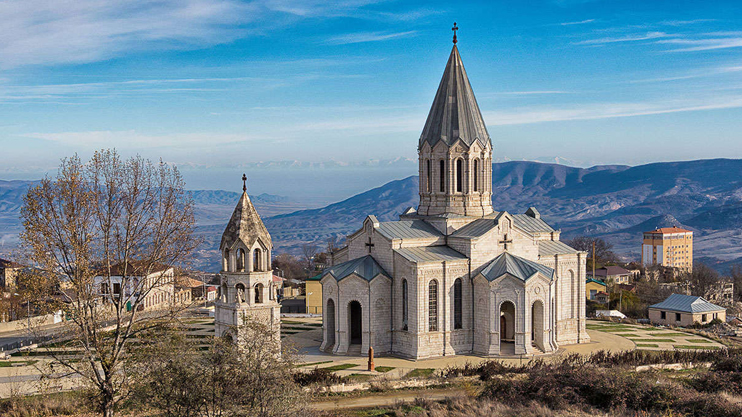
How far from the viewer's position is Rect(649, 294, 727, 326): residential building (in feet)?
164

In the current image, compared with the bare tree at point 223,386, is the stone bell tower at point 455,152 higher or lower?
higher

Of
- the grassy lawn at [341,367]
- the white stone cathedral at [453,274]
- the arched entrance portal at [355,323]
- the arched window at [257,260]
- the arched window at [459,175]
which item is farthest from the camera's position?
the arched window at [459,175]

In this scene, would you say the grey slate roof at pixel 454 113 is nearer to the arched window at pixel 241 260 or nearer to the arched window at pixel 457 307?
the arched window at pixel 457 307

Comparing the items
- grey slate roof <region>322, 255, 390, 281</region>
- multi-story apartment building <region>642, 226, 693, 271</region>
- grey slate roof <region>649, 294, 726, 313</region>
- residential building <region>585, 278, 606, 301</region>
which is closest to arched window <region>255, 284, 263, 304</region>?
grey slate roof <region>322, 255, 390, 281</region>

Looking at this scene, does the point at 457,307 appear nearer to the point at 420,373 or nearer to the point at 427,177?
the point at 420,373

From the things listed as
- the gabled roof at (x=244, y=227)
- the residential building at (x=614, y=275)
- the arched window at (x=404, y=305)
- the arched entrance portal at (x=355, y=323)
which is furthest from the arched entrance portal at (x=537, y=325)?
the residential building at (x=614, y=275)

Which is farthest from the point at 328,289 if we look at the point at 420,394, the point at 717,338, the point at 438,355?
the point at 717,338

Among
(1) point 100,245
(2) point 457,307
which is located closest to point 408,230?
(2) point 457,307

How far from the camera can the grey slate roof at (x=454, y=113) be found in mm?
40125

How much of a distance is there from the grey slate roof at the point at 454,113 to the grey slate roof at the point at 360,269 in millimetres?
8075

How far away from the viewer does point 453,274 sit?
3666 cm

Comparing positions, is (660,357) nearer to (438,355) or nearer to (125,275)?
(438,355)

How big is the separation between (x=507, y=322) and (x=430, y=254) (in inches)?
269

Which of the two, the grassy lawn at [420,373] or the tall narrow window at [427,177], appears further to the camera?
the tall narrow window at [427,177]
